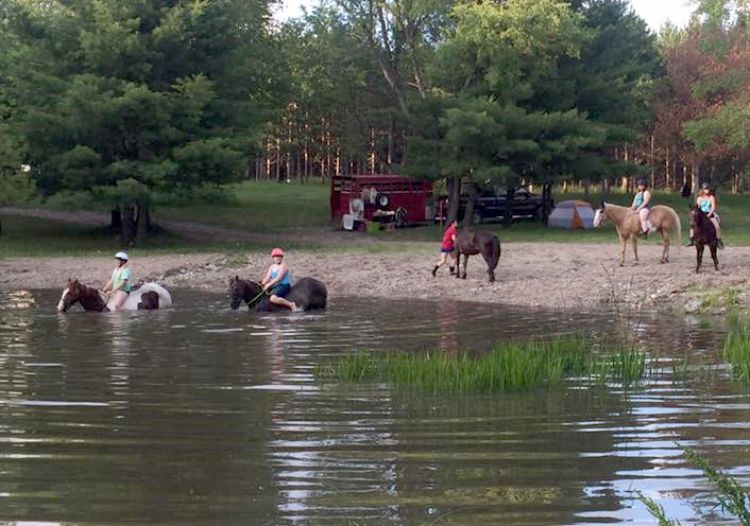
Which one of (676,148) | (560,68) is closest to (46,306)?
(560,68)

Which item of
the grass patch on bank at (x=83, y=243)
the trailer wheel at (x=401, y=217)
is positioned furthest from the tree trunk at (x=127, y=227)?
the trailer wheel at (x=401, y=217)

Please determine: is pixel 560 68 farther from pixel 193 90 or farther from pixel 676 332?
pixel 676 332

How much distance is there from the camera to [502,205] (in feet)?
159

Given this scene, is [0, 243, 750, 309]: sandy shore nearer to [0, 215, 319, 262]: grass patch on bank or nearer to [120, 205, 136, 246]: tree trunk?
[0, 215, 319, 262]: grass patch on bank

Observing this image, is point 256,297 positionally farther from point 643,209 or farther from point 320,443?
point 320,443

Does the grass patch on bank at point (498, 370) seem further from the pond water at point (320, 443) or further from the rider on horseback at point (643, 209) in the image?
the rider on horseback at point (643, 209)

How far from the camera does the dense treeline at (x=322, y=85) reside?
35625 millimetres

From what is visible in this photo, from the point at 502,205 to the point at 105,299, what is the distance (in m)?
27.2

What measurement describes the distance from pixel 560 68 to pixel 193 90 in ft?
49.7

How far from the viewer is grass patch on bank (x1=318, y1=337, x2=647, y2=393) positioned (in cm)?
1215

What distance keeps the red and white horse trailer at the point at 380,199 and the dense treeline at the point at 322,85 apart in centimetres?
118

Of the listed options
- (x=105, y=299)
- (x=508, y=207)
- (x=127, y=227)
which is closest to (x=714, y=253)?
(x=105, y=299)

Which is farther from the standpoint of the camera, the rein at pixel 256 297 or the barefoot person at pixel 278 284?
the rein at pixel 256 297

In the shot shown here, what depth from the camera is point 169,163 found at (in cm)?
3509
